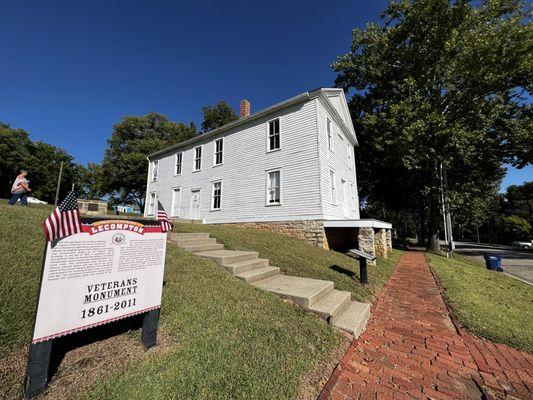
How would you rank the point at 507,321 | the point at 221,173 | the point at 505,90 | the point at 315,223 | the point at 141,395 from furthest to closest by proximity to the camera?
the point at 505,90 → the point at 221,173 → the point at 315,223 → the point at 507,321 → the point at 141,395

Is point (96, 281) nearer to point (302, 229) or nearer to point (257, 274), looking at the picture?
point (257, 274)

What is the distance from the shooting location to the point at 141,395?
6.96ft

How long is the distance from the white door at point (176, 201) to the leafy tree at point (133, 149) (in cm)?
1434

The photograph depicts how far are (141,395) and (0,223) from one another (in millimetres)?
4698

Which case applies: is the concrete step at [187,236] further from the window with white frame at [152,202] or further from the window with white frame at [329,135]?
the window with white frame at [152,202]

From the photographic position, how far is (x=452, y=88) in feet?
56.5

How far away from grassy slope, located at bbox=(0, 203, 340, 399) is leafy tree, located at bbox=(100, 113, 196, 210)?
1107 inches

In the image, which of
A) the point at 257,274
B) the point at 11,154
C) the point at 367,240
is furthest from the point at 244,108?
the point at 11,154

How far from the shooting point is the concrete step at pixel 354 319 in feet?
12.8

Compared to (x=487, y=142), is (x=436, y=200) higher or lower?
lower

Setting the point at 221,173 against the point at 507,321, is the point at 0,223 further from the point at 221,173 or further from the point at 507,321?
the point at 221,173

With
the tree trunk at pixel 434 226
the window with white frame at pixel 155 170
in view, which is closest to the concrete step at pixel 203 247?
the window with white frame at pixel 155 170

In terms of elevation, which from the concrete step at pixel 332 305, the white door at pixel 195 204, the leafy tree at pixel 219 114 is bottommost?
the concrete step at pixel 332 305

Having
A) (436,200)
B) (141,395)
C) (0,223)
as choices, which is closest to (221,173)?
(0,223)
